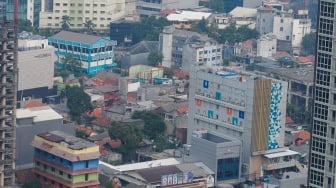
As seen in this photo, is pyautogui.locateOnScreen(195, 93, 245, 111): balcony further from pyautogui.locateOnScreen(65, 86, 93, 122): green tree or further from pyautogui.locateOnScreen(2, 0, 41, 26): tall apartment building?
pyautogui.locateOnScreen(2, 0, 41, 26): tall apartment building

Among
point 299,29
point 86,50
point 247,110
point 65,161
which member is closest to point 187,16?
point 299,29

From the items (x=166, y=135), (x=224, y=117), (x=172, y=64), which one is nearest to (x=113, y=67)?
(x=172, y=64)

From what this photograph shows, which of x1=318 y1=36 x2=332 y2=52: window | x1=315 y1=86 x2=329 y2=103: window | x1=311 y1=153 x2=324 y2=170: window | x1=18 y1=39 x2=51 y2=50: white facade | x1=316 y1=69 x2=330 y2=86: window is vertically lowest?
x1=18 y1=39 x2=51 y2=50: white facade

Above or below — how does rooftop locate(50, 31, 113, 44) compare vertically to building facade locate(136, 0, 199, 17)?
below

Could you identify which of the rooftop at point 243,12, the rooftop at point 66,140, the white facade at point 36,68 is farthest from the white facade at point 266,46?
the rooftop at point 66,140

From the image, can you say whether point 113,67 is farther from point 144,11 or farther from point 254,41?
point 144,11

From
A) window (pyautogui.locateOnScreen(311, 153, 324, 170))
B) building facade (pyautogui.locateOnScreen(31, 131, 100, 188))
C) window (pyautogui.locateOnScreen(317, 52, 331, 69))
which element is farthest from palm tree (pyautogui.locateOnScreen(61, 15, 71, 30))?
window (pyautogui.locateOnScreen(311, 153, 324, 170))

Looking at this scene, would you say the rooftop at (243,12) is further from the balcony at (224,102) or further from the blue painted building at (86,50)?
the balcony at (224,102)
